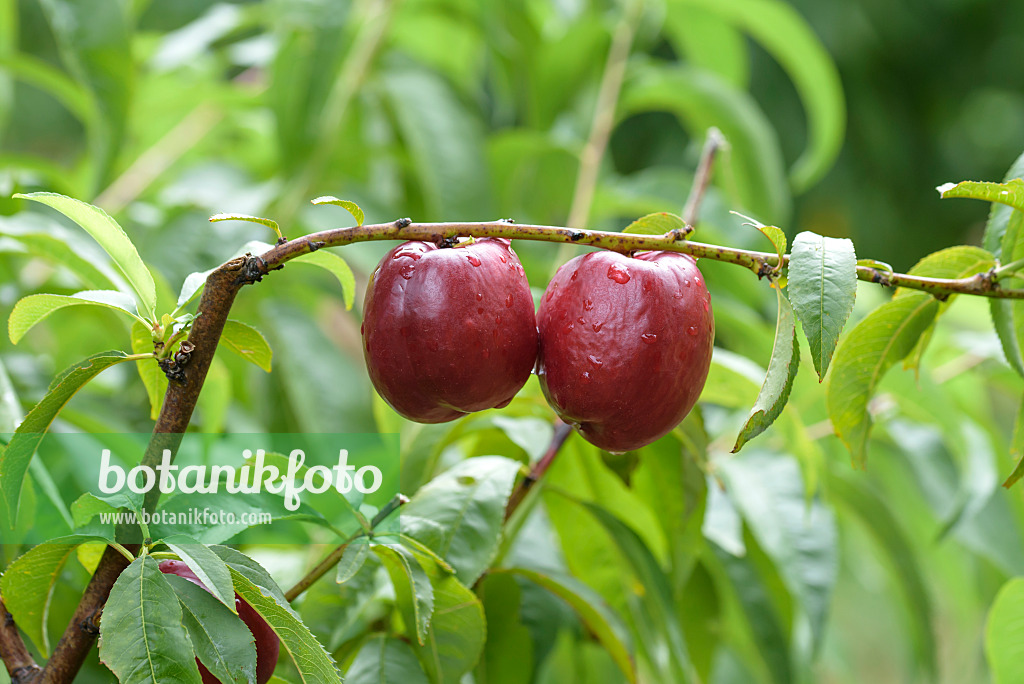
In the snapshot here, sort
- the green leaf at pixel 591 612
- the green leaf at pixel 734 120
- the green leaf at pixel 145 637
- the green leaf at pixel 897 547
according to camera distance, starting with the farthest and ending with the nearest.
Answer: the green leaf at pixel 734 120
the green leaf at pixel 897 547
the green leaf at pixel 591 612
the green leaf at pixel 145 637

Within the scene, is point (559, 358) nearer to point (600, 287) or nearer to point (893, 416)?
point (600, 287)

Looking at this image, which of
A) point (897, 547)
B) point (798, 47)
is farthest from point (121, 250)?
point (798, 47)

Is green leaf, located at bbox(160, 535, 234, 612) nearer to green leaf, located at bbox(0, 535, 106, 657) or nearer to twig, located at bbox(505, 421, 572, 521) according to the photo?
green leaf, located at bbox(0, 535, 106, 657)

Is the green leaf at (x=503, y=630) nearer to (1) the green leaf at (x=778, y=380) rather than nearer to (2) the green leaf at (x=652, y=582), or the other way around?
(2) the green leaf at (x=652, y=582)

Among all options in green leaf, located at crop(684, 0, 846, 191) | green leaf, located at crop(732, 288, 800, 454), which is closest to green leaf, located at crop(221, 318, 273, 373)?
green leaf, located at crop(732, 288, 800, 454)

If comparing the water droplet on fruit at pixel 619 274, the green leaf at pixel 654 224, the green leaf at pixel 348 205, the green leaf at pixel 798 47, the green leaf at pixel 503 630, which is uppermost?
the green leaf at pixel 798 47

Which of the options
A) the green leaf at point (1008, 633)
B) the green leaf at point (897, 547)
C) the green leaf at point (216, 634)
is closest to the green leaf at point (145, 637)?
the green leaf at point (216, 634)

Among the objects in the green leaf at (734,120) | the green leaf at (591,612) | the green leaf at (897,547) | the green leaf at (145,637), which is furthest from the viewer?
the green leaf at (734,120)
